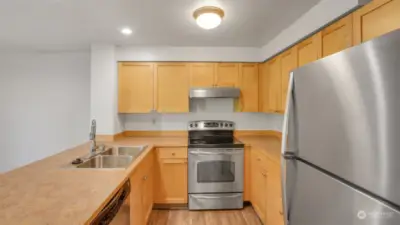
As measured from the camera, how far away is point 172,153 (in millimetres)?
3320

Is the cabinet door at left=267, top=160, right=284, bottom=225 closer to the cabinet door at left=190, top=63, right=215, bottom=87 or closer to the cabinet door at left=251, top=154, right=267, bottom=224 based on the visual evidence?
the cabinet door at left=251, top=154, right=267, bottom=224

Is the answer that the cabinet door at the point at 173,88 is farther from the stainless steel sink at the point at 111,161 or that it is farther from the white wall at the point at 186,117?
the stainless steel sink at the point at 111,161

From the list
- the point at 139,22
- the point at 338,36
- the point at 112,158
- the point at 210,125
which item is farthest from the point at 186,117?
the point at 338,36

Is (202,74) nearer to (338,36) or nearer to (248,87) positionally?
(248,87)

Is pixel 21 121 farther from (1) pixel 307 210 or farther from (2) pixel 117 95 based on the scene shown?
(1) pixel 307 210

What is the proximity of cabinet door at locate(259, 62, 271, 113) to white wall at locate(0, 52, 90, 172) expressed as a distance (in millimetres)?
2798

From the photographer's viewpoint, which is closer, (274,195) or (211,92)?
(274,195)

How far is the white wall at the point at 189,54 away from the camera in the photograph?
12.0 ft

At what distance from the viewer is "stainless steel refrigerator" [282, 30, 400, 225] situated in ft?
2.45

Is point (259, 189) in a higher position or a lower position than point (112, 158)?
lower

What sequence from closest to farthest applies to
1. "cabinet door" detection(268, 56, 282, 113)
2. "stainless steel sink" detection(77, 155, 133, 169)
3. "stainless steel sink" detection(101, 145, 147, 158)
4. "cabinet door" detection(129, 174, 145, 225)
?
"cabinet door" detection(129, 174, 145, 225)
"stainless steel sink" detection(77, 155, 133, 169)
"stainless steel sink" detection(101, 145, 147, 158)
"cabinet door" detection(268, 56, 282, 113)

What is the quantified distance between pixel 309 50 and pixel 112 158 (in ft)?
7.35

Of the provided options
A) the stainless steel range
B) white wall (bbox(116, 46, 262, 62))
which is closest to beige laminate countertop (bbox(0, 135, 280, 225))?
the stainless steel range

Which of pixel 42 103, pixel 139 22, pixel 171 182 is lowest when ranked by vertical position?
pixel 171 182
